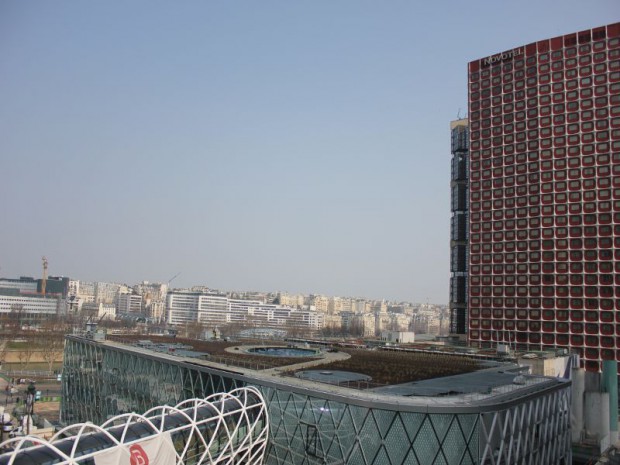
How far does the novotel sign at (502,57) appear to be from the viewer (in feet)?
358

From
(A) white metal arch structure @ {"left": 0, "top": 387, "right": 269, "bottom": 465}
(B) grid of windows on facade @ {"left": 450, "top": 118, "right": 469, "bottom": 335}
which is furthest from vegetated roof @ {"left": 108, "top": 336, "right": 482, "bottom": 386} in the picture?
(B) grid of windows on facade @ {"left": 450, "top": 118, "right": 469, "bottom": 335}

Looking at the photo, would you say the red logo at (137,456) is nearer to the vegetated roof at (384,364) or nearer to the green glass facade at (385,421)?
the green glass facade at (385,421)

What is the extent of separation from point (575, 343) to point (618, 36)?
58444 millimetres

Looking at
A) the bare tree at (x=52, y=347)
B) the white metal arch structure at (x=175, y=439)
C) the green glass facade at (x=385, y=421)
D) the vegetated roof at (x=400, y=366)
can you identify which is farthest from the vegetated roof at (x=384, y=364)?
the bare tree at (x=52, y=347)

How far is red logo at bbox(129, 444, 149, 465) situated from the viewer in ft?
95.9

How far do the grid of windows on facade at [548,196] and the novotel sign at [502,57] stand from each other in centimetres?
25

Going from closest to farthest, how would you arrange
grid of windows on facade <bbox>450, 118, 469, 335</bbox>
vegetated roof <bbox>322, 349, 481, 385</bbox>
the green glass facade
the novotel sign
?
1. the green glass facade
2. vegetated roof <bbox>322, 349, 481, 385</bbox>
3. the novotel sign
4. grid of windows on facade <bbox>450, 118, 469, 335</bbox>

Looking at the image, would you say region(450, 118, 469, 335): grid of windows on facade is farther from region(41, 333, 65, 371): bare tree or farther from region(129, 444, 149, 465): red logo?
region(41, 333, 65, 371): bare tree

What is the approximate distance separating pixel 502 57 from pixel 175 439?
106948mm

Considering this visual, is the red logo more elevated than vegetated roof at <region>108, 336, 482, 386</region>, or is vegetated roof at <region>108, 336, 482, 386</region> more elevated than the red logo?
vegetated roof at <region>108, 336, 482, 386</region>

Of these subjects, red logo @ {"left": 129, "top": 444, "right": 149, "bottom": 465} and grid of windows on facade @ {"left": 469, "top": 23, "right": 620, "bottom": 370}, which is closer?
red logo @ {"left": 129, "top": 444, "right": 149, "bottom": 465}

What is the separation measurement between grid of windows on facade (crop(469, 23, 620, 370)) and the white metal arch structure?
77684mm

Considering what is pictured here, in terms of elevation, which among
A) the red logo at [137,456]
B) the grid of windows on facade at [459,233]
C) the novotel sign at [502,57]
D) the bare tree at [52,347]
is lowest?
the bare tree at [52,347]

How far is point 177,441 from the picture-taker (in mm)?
32844
